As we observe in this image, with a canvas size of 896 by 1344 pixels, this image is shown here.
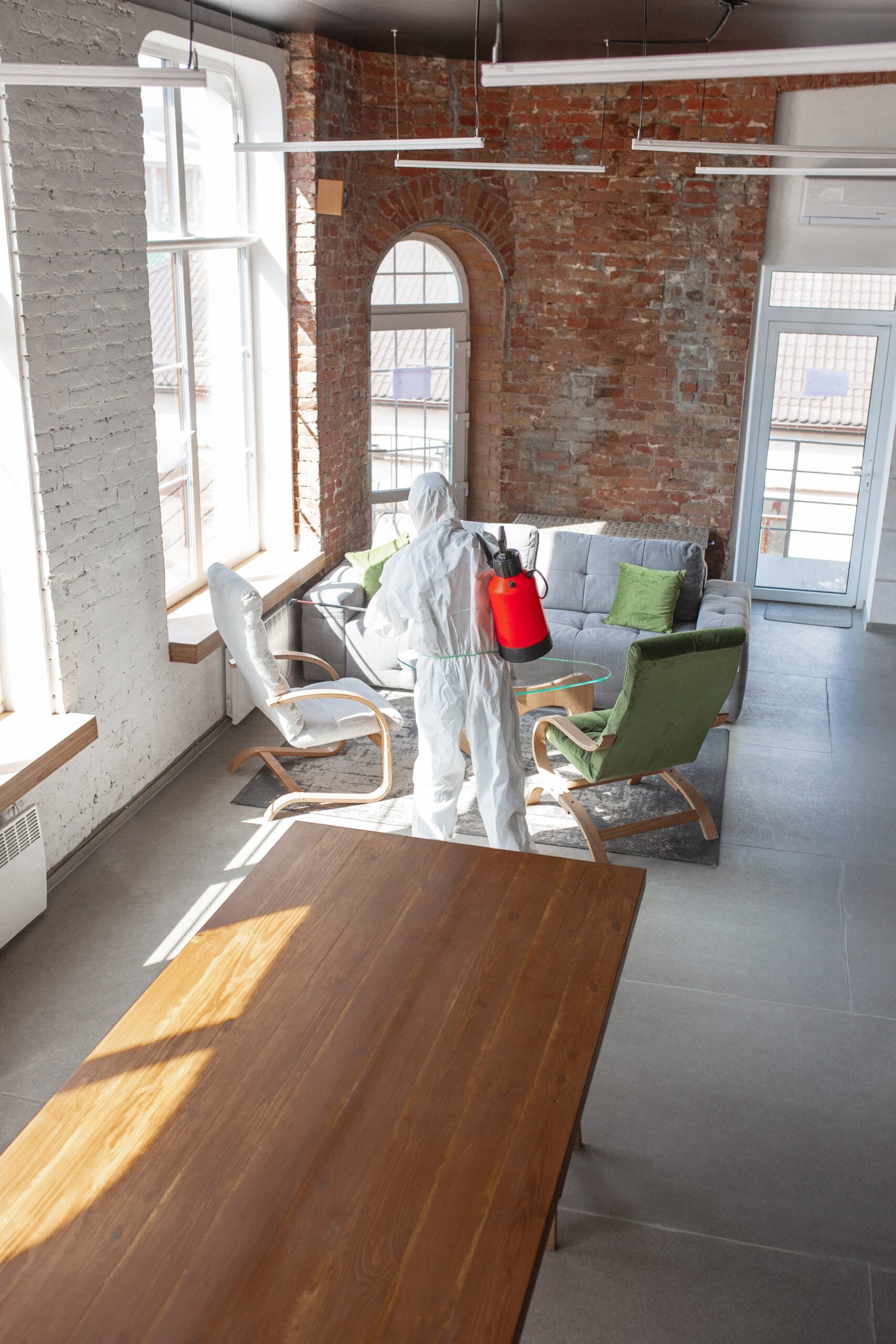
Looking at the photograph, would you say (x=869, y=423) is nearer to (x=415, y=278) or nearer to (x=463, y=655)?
(x=415, y=278)

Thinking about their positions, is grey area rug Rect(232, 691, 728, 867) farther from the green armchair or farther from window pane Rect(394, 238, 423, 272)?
window pane Rect(394, 238, 423, 272)

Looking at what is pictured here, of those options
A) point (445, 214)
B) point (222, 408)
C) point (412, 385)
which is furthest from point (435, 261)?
point (222, 408)

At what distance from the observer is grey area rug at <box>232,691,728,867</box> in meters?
5.61

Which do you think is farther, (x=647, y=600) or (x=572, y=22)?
(x=647, y=600)

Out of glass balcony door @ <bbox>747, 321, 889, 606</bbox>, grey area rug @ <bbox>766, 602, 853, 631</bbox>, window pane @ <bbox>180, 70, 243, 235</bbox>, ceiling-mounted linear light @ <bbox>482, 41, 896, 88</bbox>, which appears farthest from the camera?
grey area rug @ <bbox>766, 602, 853, 631</bbox>

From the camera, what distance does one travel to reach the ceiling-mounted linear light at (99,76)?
3045mm

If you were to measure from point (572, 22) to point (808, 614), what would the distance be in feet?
16.3

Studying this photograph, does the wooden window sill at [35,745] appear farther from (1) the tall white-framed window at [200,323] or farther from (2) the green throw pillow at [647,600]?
(2) the green throw pillow at [647,600]

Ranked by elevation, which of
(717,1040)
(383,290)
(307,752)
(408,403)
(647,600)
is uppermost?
(383,290)

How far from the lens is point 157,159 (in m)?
5.91

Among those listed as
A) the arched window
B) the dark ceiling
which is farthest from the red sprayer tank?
the arched window

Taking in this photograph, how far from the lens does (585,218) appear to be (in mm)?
8617

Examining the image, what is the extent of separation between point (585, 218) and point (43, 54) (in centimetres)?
506

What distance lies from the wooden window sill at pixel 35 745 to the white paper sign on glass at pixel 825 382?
646cm
